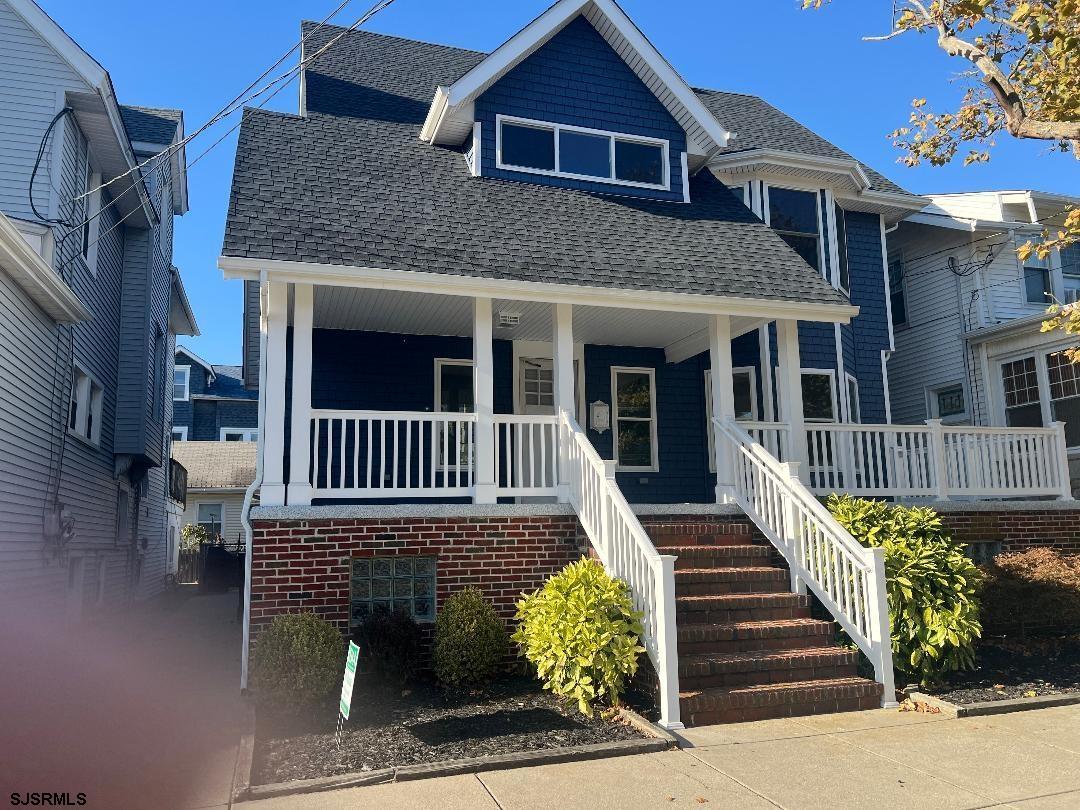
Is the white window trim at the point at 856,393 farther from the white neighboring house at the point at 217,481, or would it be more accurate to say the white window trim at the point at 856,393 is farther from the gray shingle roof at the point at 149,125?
the white neighboring house at the point at 217,481

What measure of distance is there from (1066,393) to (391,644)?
1332 cm

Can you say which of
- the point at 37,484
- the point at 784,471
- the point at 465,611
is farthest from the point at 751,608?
the point at 37,484

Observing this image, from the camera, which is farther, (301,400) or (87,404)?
(87,404)

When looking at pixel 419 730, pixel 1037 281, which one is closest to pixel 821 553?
pixel 419 730

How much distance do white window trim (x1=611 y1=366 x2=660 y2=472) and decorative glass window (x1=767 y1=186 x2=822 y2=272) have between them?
3703 millimetres

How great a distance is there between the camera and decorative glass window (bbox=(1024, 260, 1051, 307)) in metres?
16.7

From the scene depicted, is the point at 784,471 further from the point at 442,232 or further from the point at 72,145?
the point at 72,145

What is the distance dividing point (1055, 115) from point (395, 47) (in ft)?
37.9

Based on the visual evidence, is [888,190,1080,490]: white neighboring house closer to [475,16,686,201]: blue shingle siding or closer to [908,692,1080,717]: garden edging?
[475,16,686,201]: blue shingle siding

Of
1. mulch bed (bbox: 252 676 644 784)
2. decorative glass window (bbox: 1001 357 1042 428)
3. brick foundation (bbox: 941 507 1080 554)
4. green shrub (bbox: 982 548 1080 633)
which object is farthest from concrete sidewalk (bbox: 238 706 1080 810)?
decorative glass window (bbox: 1001 357 1042 428)

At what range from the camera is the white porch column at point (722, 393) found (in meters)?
9.58

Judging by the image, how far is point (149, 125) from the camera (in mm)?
16328

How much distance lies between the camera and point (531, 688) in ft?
24.5

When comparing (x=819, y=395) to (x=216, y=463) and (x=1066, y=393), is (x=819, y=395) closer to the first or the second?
Answer: (x=1066, y=393)
